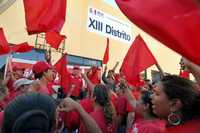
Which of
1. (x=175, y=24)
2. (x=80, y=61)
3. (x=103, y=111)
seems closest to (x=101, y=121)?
(x=103, y=111)

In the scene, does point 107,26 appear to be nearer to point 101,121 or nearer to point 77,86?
point 77,86

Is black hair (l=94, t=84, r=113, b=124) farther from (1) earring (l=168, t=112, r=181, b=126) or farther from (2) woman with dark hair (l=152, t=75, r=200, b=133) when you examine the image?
(1) earring (l=168, t=112, r=181, b=126)

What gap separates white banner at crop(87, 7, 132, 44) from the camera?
48.3 feet

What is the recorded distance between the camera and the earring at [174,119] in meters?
2.40

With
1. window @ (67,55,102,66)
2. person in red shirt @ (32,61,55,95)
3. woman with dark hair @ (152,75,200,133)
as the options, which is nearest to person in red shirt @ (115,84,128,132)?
person in red shirt @ (32,61,55,95)

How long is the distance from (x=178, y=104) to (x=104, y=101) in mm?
2093

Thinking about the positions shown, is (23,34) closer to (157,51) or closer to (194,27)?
(157,51)

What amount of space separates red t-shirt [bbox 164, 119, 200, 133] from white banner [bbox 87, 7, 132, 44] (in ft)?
40.3

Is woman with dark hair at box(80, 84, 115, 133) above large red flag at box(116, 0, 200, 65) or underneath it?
underneath

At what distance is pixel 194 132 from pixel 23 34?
33.9 ft

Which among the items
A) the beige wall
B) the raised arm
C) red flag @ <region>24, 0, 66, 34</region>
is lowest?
the raised arm

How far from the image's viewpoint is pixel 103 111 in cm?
439

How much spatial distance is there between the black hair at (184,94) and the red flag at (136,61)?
3267 mm

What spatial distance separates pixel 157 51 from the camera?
60.1 ft
